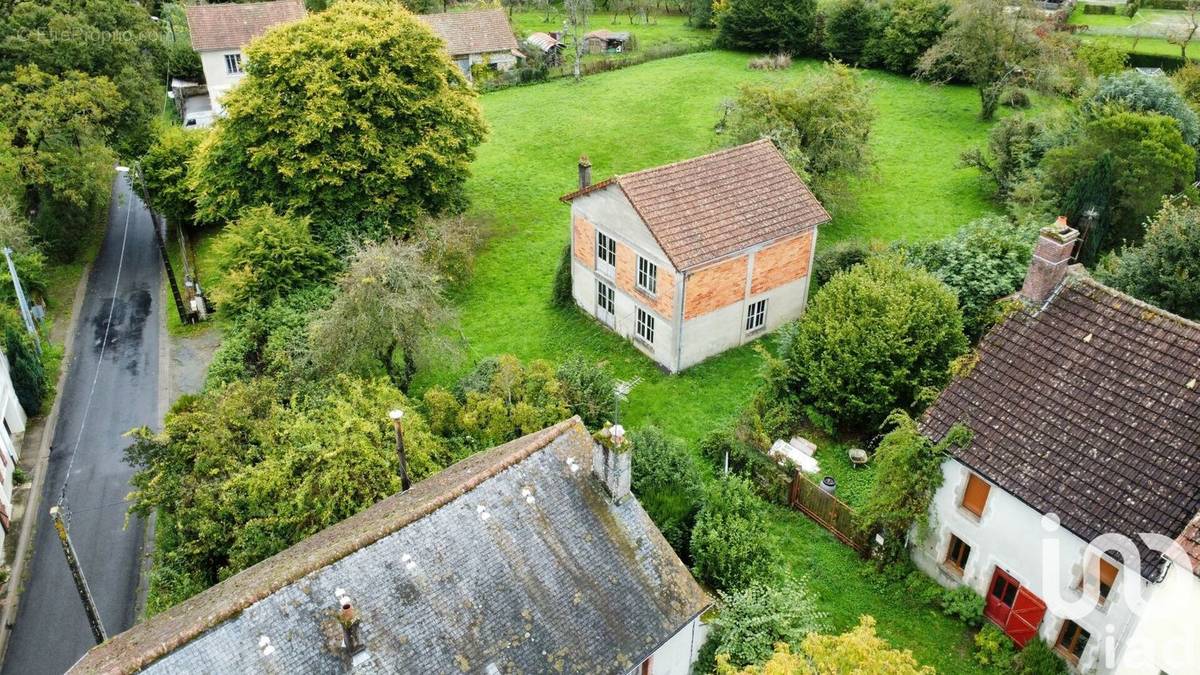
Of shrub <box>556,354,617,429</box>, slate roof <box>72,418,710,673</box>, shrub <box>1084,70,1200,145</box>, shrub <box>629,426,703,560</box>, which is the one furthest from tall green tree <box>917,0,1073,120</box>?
slate roof <box>72,418,710,673</box>

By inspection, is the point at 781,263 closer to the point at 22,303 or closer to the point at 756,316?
the point at 756,316

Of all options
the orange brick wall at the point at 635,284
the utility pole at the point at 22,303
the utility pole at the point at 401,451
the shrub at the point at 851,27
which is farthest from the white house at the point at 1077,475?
the shrub at the point at 851,27

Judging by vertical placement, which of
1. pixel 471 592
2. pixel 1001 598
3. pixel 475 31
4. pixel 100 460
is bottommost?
pixel 100 460

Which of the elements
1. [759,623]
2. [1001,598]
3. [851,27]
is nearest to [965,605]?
[1001,598]

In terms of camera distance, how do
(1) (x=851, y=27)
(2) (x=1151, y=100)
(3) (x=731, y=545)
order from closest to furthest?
(3) (x=731, y=545) < (2) (x=1151, y=100) < (1) (x=851, y=27)

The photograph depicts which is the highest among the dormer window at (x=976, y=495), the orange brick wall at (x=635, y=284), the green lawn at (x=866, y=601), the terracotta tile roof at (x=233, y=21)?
the terracotta tile roof at (x=233, y=21)

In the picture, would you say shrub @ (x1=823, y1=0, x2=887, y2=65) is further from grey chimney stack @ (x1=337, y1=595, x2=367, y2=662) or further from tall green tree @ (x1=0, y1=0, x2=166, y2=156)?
grey chimney stack @ (x1=337, y1=595, x2=367, y2=662)

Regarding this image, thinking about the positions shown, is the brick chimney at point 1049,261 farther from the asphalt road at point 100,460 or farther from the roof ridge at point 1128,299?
the asphalt road at point 100,460

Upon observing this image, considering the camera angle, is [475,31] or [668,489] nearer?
[668,489]
